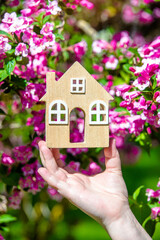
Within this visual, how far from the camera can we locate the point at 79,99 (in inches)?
58.1

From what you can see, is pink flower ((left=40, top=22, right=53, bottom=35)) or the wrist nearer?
the wrist

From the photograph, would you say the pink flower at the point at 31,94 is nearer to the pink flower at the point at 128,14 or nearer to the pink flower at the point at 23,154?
the pink flower at the point at 23,154

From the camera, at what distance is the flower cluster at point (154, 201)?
1636 millimetres

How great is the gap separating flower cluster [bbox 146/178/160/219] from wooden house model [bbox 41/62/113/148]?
40cm

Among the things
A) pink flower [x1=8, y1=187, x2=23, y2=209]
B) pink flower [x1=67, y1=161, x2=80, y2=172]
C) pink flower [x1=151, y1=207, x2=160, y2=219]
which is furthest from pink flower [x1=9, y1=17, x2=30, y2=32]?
pink flower [x1=151, y1=207, x2=160, y2=219]

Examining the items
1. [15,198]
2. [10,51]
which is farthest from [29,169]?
[10,51]

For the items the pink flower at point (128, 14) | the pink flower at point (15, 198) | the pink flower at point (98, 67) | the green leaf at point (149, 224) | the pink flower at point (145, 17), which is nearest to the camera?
the green leaf at point (149, 224)

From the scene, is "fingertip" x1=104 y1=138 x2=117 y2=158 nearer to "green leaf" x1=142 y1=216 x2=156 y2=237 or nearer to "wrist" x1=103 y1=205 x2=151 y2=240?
"wrist" x1=103 y1=205 x2=151 y2=240

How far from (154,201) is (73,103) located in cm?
65

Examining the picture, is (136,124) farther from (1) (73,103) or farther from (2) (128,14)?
(2) (128,14)

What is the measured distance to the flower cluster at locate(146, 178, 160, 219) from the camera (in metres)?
1.64

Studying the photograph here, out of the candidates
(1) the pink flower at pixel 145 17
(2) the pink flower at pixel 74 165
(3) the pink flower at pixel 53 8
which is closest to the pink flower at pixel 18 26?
(3) the pink flower at pixel 53 8

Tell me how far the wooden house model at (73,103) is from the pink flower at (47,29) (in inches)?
8.2

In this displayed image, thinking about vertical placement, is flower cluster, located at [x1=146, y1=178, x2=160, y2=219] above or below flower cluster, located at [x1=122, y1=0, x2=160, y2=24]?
below
